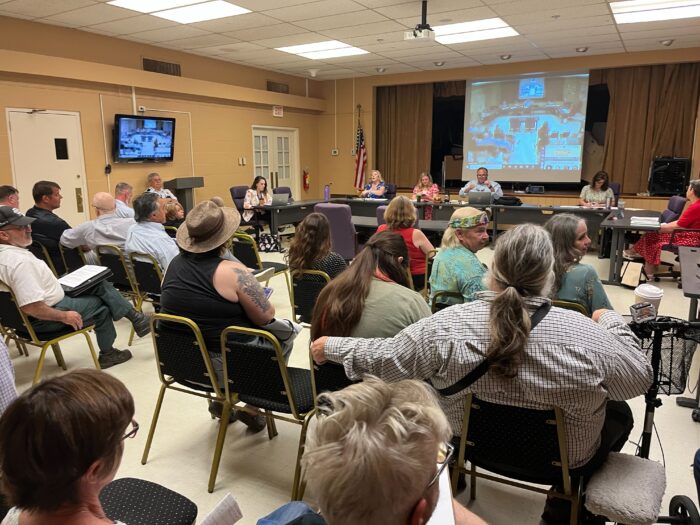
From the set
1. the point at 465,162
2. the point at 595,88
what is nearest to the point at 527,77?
the point at 595,88

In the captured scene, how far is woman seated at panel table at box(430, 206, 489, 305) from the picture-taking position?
2885mm

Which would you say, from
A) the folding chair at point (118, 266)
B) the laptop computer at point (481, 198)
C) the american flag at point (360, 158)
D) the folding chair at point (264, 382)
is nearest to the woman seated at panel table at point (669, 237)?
the laptop computer at point (481, 198)

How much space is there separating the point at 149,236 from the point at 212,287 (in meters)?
1.94

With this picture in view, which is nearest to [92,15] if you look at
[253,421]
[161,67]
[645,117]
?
[161,67]

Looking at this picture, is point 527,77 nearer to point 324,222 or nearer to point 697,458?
point 324,222

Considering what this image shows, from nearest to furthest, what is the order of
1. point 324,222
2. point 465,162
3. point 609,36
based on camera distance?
point 324,222 < point 609,36 < point 465,162

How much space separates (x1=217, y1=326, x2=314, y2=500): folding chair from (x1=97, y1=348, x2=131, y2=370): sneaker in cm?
173

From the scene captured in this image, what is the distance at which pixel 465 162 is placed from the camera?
10.3 m

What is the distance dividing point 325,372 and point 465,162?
9.03 metres

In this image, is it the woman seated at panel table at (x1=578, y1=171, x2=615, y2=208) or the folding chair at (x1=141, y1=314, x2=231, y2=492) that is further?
the woman seated at panel table at (x1=578, y1=171, x2=615, y2=208)

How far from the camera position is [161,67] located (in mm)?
7695

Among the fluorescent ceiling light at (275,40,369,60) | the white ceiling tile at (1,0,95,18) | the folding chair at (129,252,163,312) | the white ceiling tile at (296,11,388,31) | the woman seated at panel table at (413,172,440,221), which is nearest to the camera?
the folding chair at (129,252,163,312)

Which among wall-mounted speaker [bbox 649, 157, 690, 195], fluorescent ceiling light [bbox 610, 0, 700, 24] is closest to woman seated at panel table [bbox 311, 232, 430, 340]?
fluorescent ceiling light [bbox 610, 0, 700, 24]

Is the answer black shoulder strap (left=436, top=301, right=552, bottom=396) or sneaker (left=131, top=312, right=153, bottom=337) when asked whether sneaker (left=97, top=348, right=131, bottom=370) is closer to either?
sneaker (left=131, top=312, right=153, bottom=337)
